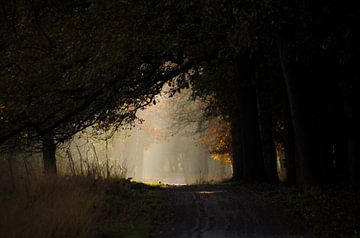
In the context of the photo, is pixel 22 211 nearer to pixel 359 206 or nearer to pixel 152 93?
pixel 359 206

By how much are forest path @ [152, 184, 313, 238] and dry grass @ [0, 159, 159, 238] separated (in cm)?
58

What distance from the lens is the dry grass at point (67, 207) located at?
938cm

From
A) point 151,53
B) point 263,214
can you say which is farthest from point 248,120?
point 263,214

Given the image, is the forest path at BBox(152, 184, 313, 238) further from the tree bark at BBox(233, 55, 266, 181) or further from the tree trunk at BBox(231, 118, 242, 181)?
the tree trunk at BBox(231, 118, 242, 181)

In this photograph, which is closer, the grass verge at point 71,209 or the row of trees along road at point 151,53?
the grass verge at point 71,209

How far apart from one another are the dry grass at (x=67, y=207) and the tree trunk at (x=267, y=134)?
908 cm

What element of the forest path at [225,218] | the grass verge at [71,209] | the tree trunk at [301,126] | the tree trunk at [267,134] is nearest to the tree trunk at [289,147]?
the tree trunk at [267,134]

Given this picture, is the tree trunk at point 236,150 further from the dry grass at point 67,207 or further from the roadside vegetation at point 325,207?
the dry grass at point 67,207

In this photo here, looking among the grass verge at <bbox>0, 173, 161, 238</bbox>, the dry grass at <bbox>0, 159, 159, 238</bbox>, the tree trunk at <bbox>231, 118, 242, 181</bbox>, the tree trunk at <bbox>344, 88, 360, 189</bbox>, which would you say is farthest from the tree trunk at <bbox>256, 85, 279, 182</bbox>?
the grass verge at <bbox>0, 173, 161, 238</bbox>

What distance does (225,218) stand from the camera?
12375 millimetres

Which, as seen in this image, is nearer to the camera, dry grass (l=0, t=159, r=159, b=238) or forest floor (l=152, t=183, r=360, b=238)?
dry grass (l=0, t=159, r=159, b=238)

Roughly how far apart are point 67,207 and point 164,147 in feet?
303

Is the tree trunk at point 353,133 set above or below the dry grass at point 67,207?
above

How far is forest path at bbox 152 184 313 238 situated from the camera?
10.7 metres
